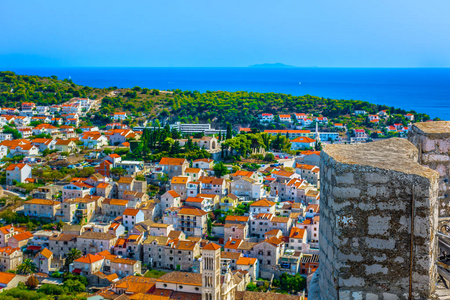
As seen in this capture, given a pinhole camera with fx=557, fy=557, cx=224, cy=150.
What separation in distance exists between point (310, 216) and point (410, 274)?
69.2 ft

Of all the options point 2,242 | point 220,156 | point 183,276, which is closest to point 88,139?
point 220,156

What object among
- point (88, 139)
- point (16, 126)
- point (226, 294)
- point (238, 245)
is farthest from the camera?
point (16, 126)

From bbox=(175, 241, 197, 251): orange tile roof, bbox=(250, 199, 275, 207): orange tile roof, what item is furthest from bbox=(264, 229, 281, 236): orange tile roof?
bbox=(175, 241, 197, 251): orange tile roof

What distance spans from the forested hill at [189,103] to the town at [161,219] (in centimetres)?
1531

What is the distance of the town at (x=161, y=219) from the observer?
18.9 m

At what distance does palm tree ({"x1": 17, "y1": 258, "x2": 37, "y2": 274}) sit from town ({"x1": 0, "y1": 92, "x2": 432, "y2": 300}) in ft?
0.15

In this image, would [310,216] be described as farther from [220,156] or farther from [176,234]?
[220,156]

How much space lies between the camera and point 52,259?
21203 mm

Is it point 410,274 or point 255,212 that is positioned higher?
point 410,274

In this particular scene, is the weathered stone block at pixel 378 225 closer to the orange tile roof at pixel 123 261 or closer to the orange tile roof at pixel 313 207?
the orange tile roof at pixel 123 261

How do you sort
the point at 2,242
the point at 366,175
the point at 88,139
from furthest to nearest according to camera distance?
the point at 88,139 → the point at 2,242 → the point at 366,175

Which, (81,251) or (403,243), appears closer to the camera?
(403,243)

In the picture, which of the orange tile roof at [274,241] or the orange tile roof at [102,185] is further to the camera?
the orange tile roof at [102,185]

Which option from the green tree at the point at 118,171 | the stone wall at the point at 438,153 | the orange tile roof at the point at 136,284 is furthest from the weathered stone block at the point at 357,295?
the green tree at the point at 118,171
